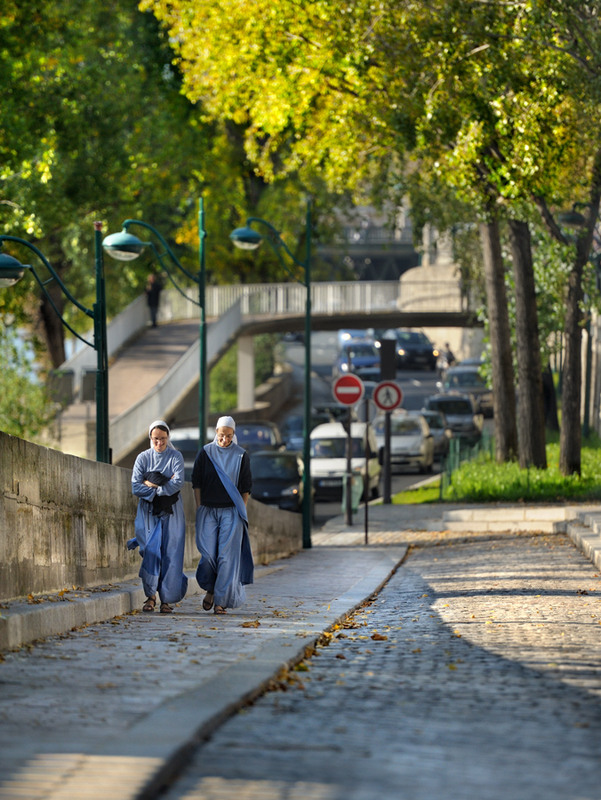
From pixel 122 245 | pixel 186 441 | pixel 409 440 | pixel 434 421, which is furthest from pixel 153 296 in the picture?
pixel 122 245

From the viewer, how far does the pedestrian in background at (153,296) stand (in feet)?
162

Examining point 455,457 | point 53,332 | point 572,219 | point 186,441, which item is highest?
point 53,332

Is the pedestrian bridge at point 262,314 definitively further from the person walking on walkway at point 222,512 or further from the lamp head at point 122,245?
the person walking on walkway at point 222,512

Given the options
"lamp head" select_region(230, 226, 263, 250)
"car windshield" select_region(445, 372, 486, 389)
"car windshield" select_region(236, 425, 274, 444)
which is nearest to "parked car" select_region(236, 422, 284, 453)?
"car windshield" select_region(236, 425, 274, 444)

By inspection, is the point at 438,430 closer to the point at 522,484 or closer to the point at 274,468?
the point at 274,468

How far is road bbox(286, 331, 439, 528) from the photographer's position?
34.8 meters

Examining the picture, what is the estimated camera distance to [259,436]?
3703 cm

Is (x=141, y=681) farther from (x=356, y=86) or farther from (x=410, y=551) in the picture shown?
(x=356, y=86)

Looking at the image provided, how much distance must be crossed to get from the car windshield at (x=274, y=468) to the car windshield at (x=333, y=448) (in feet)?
14.2

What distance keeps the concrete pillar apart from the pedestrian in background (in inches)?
136

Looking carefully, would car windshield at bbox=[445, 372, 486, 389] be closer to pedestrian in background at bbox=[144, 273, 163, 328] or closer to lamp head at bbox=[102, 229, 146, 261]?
pedestrian in background at bbox=[144, 273, 163, 328]

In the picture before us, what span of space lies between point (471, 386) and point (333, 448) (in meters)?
19.7

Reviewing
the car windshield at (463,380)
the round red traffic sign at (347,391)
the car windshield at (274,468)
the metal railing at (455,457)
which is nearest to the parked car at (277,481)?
the car windshield at (274,468)

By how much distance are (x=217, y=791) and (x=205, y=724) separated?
905 millimetres
